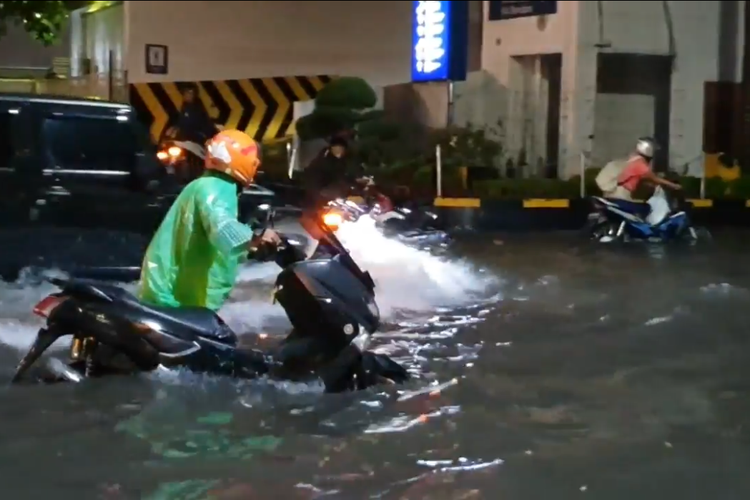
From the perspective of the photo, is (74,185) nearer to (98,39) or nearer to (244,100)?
(244,100)

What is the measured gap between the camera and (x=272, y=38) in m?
24.8

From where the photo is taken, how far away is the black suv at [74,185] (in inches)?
430

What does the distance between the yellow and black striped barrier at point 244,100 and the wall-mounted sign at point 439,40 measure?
376 centimetres

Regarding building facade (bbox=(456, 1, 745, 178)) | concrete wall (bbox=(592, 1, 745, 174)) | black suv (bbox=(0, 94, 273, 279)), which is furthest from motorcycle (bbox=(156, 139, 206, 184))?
concrete wall (bbox=(592, 1, 745, 174))

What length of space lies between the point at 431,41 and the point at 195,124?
17.5ft

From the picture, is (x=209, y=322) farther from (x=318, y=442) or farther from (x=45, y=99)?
(x=45, y=99)

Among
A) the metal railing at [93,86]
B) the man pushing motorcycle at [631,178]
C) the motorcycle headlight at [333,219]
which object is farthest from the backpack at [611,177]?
the metal railing at [93,86]

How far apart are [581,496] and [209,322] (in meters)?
2.43

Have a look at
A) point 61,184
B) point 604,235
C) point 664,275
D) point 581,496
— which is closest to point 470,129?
point 604,235

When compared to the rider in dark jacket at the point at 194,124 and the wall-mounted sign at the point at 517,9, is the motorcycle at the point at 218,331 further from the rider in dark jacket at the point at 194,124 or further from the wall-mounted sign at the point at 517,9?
the wall-mounted sign at the point at 517,9

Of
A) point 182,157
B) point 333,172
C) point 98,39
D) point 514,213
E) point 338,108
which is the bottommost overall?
point 514,213

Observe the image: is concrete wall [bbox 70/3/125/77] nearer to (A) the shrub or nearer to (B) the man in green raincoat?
(A) the shrub

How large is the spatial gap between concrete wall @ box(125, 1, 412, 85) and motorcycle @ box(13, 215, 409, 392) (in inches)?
657

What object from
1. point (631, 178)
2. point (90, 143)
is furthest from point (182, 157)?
point (631, 178)
